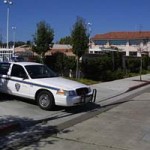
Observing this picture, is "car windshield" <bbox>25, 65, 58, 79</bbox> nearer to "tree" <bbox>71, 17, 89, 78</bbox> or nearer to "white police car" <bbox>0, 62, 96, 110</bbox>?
"white police car" <bbox>0, 62, 96, 110</bbox>

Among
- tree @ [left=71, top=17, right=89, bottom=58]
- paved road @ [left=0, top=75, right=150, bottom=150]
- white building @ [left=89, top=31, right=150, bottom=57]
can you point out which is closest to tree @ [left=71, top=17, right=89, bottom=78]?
tree @ [left=71, top=17, right=89, bottom=58]

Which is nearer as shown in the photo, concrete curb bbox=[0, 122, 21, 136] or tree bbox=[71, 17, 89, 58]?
concrete curb bbox=[0, 122, 21, 136]

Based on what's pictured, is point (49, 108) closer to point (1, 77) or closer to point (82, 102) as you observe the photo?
point (82, 102)

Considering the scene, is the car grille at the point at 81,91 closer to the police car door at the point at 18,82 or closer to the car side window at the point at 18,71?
the police car door at the point at 18,82

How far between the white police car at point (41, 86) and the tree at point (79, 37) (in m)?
11.7

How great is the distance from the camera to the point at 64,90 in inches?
486

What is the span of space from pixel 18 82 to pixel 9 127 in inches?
156

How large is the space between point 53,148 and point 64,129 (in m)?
2.04

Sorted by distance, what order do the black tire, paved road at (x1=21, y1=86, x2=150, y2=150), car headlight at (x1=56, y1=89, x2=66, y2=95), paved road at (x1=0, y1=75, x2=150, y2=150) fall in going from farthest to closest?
the black tire < car headlight at (x1=56, y1=89, x2=66, y2=95) < paved road at (x1=0, y1=75, x2=150, y2=150) < paved road at (x1=21, y1=86, x2=150, y2=150)

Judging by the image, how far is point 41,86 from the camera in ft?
41.9

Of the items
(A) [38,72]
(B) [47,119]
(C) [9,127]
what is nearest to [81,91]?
(A) [38,72]

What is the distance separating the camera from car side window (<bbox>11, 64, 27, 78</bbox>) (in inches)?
529

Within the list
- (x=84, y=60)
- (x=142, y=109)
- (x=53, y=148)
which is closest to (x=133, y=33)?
(x=84, y=60)

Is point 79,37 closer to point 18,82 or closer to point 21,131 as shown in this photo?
point 18,82
